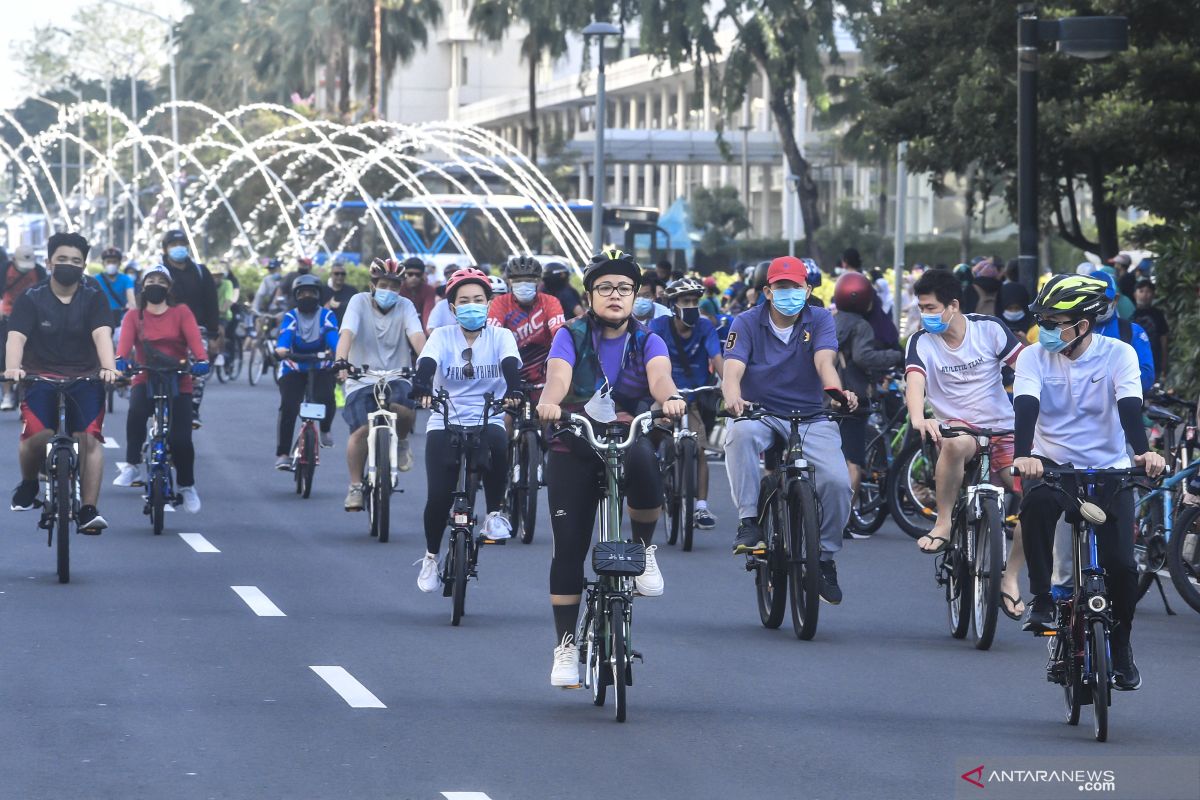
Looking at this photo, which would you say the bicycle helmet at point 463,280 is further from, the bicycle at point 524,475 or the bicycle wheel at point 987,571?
the bicycle wheel at point 987,571

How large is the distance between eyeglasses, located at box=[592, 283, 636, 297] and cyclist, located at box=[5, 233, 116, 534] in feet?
14.7

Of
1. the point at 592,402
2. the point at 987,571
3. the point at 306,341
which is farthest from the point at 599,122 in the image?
the point at 592,402

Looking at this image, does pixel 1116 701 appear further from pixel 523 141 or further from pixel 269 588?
pixel 523 141

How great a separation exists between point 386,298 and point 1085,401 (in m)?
7.41

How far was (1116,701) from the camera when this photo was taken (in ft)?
30.0

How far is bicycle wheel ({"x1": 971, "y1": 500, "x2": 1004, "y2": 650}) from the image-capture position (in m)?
10.1

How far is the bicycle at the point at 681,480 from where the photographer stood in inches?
567

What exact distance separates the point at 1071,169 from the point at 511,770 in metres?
21.4

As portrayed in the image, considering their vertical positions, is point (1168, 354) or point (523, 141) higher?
point (523, 141)

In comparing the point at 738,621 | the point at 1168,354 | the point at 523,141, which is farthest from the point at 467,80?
the point at 738,621

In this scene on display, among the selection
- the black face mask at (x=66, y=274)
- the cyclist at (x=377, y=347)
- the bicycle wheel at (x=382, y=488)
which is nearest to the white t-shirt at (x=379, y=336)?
the cyclist at (x=377, y=347)

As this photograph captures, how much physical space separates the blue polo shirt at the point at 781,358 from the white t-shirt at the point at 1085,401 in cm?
230

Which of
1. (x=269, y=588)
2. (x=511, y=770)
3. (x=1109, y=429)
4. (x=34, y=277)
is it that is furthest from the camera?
(x=34, y=277)

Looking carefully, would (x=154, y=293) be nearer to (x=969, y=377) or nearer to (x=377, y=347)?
(x=377, y=347)
